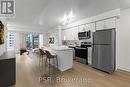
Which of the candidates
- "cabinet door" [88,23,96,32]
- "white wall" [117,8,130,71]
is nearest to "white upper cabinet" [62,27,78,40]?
"cabinet door" [88,23,96,32]

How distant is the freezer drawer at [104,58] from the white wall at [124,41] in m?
0.78

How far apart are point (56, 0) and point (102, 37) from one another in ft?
7.43

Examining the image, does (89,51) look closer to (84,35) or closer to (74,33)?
(84,35)

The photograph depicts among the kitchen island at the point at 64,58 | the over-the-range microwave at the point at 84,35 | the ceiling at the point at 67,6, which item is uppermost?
the ceiling at the point at 67,6

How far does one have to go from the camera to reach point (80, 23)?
620 centimetres

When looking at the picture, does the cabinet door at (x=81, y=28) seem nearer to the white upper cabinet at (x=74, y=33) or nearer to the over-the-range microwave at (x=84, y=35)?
the over-the-range microwave at (x=84, y=35)

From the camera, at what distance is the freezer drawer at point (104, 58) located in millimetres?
3742

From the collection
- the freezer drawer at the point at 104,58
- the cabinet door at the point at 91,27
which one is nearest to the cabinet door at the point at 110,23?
the cabinet door at the point at 91,27

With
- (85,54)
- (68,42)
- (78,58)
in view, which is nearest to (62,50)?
(85,54)

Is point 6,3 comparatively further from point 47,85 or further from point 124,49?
point 124,49

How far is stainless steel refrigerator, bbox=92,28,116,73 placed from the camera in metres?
3.74

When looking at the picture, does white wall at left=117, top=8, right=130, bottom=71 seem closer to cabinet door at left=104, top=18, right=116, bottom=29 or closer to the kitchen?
the kitchen

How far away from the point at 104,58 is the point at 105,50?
0.32m

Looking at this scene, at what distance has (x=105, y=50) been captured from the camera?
3928mm
